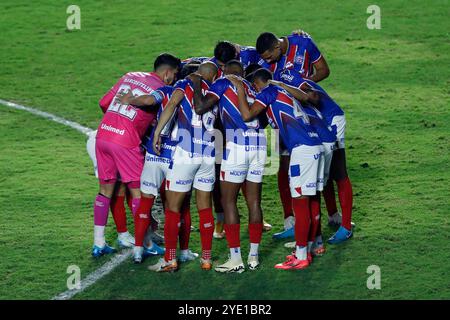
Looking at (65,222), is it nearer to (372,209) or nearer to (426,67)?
(372,209)

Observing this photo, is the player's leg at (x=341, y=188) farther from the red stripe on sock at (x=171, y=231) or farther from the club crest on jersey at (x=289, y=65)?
the red stripe on sock at (x=171, y=231)

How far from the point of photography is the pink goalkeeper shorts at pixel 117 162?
9766 millimetres

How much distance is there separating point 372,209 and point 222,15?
8939 millimetres

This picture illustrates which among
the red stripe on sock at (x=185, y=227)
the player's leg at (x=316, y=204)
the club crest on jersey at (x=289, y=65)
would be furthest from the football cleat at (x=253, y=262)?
the club crest on jersey at (x=289, y=65)

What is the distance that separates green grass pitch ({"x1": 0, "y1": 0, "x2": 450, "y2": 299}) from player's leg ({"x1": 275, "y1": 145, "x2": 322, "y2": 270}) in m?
0.29

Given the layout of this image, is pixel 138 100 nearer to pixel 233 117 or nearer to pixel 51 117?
pixel 233 117

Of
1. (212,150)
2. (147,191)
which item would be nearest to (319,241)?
(212,150)

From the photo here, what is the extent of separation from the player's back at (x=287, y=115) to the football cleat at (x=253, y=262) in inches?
42.6

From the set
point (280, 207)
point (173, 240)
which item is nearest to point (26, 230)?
point (173, 240)

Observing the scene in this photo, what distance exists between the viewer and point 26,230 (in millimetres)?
10578

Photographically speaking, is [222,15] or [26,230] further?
[222,15]

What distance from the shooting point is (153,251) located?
9.91 metres

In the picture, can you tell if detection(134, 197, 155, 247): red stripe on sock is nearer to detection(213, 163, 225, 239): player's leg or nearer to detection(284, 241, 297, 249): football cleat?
detection(213, 163, 225, 239): player's leg

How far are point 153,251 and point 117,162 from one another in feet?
3.08
